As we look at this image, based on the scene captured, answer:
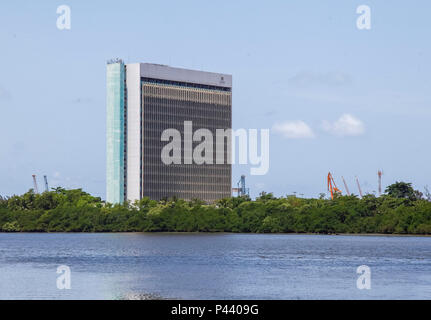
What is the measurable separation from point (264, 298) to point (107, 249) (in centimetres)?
7543

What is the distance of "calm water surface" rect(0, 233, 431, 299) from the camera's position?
235 ft

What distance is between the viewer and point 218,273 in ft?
300

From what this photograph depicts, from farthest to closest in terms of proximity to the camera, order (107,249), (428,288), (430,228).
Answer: (430,228), (107,249), (428,288)

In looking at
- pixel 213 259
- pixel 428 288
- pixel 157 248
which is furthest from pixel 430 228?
pixel 428 288

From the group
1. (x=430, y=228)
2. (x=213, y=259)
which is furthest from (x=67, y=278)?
(x=430, y=228)

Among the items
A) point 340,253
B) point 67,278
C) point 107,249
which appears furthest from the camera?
point 107,249

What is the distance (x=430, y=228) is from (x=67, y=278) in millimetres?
126541

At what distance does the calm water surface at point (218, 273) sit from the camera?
A: 235 feet

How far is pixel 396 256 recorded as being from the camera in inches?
4783
